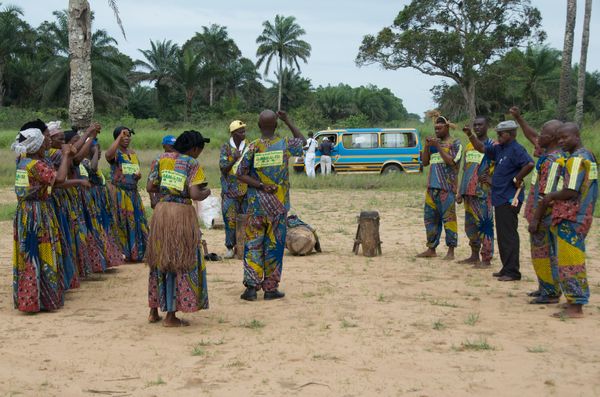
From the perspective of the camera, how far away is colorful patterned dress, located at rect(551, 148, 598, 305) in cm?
618

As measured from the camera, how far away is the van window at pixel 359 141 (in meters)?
22.8

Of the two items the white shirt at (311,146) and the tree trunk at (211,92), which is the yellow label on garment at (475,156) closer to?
the white shirt at (311,146)

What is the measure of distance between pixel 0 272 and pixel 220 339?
407 cm

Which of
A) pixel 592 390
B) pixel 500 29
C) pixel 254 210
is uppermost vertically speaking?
pixel 500 29

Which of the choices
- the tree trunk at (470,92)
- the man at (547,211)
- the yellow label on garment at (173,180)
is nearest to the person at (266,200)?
the yellow label on garment at (173,180)

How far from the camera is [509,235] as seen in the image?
26.6 feet

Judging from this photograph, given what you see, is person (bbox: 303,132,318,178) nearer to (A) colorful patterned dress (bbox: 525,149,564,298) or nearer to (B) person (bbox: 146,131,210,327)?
(A) colorful patterned dress (bbox: 525,149,564,298)

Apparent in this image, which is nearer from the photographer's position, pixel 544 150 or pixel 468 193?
pixel 544 150

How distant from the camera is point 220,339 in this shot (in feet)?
19.0

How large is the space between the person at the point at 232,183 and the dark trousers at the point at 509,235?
2.95 metres

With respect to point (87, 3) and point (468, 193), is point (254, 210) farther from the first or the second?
point (87, 3)

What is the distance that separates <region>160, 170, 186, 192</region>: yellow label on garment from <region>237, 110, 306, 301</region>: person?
1.25 m

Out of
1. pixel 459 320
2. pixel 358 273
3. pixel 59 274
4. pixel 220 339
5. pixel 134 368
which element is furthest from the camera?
pixel 358 273

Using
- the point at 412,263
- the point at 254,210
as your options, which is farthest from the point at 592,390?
the point at 412,263
